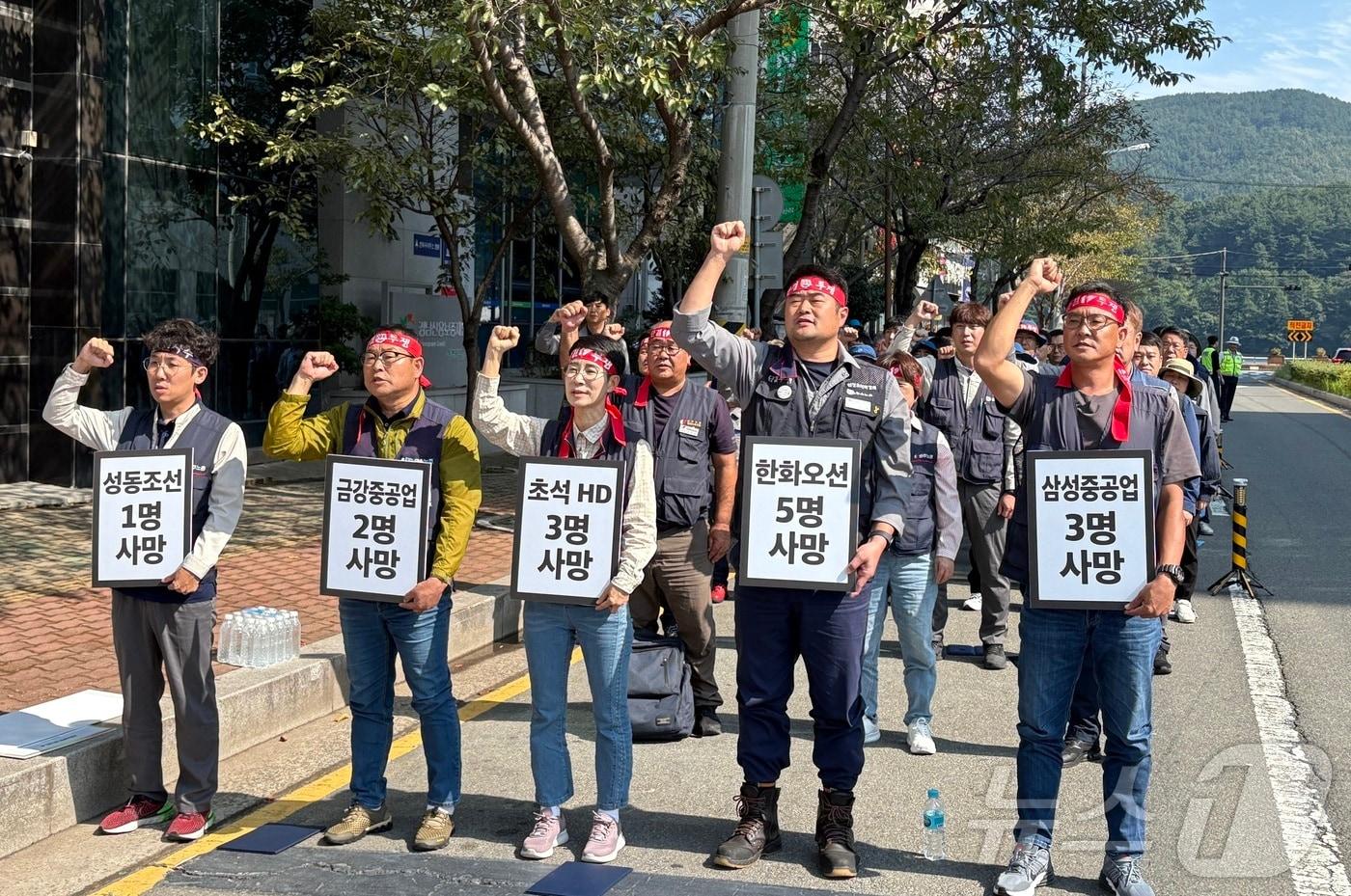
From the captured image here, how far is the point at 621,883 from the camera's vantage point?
4797 mm

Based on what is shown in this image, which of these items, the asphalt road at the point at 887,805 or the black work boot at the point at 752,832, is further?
the black work boot at the point at 752,832

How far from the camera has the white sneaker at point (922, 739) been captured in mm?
6371

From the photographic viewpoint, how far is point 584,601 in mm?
5027

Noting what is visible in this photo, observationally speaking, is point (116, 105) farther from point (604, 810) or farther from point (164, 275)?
point (604, 810)

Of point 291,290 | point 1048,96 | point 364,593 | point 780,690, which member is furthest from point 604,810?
point 1048,96

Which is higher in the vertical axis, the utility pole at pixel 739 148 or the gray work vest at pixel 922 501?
the utility pole at pixel 739 148

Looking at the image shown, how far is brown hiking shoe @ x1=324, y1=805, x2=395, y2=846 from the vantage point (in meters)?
5.11

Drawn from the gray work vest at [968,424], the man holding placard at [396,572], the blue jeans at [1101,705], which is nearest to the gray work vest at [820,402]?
the blue jeans at [1101,705]

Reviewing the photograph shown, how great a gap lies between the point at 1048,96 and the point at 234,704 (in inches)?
645

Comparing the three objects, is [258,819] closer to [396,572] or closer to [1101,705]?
[396,572]

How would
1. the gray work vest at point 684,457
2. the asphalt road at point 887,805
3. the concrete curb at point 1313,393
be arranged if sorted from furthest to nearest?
the concrete curb at point 1313,393 → the gray work vest at point 684,457 → the asphalt road at point 887,805

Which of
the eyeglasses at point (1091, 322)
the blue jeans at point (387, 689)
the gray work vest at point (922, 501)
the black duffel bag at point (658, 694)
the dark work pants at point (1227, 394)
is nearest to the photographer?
the eyeglasses at point (1091, 322)

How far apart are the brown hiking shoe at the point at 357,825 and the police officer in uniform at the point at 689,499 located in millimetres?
1786

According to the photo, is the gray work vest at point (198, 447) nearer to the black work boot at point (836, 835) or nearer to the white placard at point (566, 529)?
the white placard at point (566, 529)
